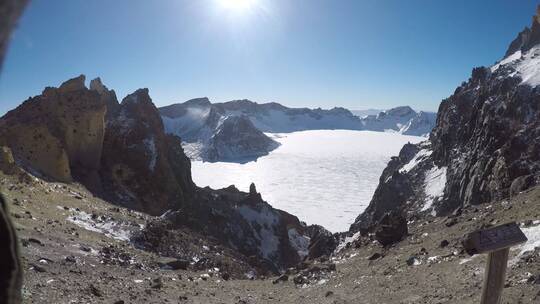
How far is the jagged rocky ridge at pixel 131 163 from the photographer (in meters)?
30.5

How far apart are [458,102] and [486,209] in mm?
44737

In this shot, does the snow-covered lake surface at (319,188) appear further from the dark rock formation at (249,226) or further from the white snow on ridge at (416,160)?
the dark rock formation at (249,226)

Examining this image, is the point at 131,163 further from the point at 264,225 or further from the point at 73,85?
the point at 264,225

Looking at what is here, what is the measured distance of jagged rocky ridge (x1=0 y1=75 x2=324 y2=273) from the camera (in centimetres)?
3050

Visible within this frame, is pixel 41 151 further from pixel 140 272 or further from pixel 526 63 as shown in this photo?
pixel 526 63

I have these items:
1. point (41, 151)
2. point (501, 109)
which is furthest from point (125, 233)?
point (501, 109)

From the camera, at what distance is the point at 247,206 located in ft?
171

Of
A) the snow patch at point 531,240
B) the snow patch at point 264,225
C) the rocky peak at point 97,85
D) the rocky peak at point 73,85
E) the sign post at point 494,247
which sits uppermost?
the rocky peak at point 97,85

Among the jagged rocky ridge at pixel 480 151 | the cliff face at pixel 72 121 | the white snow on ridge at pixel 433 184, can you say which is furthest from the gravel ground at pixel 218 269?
the white snow on ridge at pixel 433 184

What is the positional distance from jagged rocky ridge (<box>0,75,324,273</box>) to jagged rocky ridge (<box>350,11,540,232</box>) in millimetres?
12131

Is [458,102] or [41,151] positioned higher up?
[458,102]

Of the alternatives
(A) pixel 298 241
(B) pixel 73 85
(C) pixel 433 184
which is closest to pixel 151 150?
(B) pixel 73 85

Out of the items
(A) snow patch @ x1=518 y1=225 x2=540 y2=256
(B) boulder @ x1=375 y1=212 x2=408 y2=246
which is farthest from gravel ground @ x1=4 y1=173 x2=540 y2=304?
(B) boulder @ x1=375 y1=212 x2=408 y2=246

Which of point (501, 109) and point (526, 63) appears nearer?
point (501, 109)
